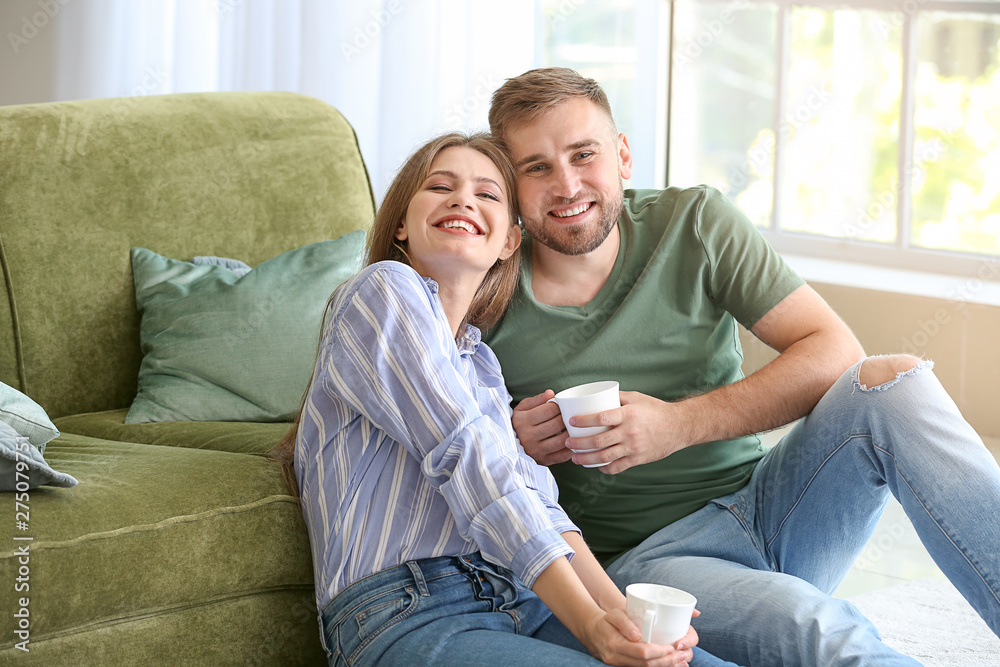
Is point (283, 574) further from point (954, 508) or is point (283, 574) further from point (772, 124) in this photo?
point (772, 124)

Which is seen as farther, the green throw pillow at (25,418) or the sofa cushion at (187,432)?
the sofa cushion at (187,432)

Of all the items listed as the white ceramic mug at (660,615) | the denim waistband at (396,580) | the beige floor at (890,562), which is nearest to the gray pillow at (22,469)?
the denim waistband at (396,580)

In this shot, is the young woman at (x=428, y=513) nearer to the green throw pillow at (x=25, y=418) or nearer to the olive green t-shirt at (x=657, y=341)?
the olive green t-shirt at (x=657, y=341)

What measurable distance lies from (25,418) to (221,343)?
19.0 inches

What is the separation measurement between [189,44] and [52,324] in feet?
6.21

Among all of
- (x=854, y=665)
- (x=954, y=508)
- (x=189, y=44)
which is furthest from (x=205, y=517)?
(x=189, y=44)

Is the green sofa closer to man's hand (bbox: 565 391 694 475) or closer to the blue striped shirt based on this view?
the blue striped shirt

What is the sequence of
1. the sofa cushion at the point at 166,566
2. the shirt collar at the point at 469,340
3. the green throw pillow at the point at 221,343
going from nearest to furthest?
the sofa cushion at the point at 166,566
the shirt collar at the point at 469,340
the green throw pillow at the point at 221,343

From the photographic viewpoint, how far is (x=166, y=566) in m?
1.42

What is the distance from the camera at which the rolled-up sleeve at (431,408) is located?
1222 mm

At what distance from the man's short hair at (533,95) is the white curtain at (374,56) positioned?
1.42m

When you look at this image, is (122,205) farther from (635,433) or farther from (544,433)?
(635,433)

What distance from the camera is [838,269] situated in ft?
11.3

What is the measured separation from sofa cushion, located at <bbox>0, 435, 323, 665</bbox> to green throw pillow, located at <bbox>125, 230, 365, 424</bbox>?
1.08 feet
